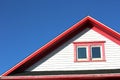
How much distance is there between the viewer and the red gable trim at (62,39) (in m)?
17.7

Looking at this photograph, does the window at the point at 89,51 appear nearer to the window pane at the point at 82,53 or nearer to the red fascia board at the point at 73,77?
the window pane at the point at 82,53

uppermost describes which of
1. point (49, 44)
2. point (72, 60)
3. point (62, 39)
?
point (62, 39)

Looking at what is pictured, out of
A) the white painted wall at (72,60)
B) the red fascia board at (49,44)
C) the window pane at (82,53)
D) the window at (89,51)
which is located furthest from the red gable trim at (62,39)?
the window pane at (82,53)

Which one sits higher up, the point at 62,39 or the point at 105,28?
the point at 105,28

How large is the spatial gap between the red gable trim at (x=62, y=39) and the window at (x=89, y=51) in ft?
2.39

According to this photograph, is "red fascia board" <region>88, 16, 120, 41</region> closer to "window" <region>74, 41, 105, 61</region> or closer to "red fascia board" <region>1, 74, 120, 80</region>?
"window" <region>74, 41, 105, 61</region>

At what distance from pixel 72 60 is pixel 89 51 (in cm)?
118

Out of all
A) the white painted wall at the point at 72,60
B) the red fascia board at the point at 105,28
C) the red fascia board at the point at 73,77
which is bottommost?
the red fascia board at the point at 73,77

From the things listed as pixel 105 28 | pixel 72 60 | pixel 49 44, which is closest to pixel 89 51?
pixel 72 60

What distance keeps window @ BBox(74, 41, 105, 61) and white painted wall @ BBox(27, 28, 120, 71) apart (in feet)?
0.79

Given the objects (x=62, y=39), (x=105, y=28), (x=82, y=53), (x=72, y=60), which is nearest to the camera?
(x=72, y=60)

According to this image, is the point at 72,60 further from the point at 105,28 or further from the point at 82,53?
the point at 105,28

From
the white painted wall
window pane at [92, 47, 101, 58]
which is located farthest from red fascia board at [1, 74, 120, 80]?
window pane at [92, 47, 101, 58]

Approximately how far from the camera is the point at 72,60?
17.9 meters
